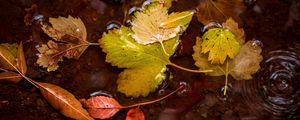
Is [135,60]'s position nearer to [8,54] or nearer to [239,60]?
[239,60]

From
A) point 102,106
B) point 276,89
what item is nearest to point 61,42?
point 102,106

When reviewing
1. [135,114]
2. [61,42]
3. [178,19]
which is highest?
[178,19]

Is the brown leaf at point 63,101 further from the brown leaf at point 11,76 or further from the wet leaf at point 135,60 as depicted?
the wet leaf at point 135,60

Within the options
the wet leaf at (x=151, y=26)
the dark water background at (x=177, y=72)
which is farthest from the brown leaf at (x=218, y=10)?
the wet leaf at (x=151, y=26)

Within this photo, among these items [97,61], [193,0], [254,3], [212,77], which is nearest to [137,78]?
[97,61]

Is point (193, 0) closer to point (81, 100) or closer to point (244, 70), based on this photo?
point (244, 70)

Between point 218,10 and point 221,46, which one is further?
point 218,10
